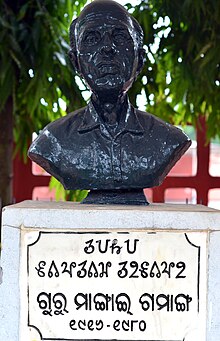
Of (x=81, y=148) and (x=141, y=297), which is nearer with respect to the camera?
(x=141, y=297)

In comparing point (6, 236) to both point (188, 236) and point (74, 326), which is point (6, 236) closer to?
point (74, 326)

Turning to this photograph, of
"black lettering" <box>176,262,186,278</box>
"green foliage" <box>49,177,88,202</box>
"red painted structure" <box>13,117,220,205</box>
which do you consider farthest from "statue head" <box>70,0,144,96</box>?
"red painted structure" <box>13,117,220,205</box>

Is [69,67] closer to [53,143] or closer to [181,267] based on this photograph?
[53,143]

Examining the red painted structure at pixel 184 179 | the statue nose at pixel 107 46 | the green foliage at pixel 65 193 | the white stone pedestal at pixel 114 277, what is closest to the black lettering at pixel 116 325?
the white stone pedestal at pixel 114 277

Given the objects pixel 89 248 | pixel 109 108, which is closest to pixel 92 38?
pixel 109 108

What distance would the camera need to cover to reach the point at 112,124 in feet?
5.48

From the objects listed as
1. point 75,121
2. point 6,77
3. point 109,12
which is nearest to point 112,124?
point 75,121

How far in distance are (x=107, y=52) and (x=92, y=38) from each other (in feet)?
0.17

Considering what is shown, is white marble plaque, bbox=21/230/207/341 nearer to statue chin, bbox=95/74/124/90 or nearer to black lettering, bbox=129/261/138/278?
black lettering, bbox=129/261/138/278

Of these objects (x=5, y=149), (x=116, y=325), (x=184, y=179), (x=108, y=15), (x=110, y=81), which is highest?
(x=108, y=15)

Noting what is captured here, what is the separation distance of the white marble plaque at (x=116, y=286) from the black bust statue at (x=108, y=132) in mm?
212

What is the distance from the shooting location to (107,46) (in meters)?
1.59

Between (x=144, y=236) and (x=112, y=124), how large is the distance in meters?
0.32

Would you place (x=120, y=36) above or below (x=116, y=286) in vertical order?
above
